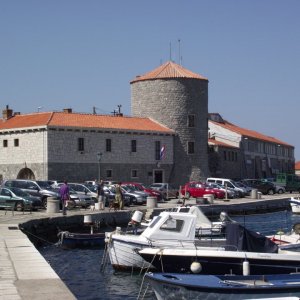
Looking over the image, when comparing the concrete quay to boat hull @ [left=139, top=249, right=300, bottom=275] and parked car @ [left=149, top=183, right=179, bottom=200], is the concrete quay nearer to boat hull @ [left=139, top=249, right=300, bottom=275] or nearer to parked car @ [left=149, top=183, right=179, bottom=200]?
boat hull @ [left=139, top=249, right=300, bottom=275]

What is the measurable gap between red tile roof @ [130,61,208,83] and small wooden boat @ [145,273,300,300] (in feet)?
179

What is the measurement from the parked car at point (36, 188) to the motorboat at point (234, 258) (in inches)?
827

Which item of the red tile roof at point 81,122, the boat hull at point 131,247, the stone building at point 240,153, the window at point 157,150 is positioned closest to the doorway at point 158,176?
the window at point 157,150

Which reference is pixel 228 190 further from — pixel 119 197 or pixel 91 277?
pixel 91 277

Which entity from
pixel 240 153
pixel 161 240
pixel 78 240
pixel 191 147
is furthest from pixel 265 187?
pixel 161 240

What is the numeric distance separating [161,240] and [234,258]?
3273mm

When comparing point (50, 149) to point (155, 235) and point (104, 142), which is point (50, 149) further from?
point (155, 235)

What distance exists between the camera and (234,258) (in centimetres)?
1877

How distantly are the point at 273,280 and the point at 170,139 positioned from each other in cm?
5226

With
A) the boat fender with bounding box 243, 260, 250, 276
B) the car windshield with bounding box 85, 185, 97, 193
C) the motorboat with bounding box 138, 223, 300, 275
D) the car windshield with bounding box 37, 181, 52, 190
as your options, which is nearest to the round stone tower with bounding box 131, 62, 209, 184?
the car windshield with bounding box 85, 185, 97, 193

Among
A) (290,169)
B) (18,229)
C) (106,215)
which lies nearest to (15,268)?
(18,229)

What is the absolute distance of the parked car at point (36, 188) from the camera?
132 feet

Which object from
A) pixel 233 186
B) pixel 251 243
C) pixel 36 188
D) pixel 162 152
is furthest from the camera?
pixel 162 152

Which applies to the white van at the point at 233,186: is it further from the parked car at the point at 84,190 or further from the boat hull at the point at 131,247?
the boat hull at the point at 131,247
